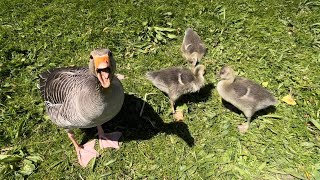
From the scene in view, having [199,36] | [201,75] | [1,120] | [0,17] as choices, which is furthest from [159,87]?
[0,17]

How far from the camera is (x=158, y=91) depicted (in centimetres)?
484

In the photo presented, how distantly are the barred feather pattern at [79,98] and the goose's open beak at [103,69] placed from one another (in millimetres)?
195

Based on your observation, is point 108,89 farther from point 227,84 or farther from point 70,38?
point 70,38

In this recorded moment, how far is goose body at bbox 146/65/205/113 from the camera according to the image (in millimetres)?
4367

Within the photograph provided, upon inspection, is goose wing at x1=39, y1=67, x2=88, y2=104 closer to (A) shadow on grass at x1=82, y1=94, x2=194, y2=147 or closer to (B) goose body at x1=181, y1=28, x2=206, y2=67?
(A) shadow on grass at x1=82, y1=94, x2=194, y2=147

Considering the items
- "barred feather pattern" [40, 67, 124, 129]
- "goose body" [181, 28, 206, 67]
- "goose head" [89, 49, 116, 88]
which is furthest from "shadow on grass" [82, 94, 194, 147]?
"goose head" [89, 49, 116, 88]

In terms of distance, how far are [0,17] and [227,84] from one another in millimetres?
4471

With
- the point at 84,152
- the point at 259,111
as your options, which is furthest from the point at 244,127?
the point at 84,152

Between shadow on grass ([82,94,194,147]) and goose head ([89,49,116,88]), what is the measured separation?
5.68 feet

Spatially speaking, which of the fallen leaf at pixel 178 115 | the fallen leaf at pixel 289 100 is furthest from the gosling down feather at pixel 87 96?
the fallen leaf at pixel 289 100

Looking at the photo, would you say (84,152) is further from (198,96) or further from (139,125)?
(198,96)

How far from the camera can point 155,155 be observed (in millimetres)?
4176

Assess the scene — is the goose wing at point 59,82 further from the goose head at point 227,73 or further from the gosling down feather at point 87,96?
the goose head at point 227,73

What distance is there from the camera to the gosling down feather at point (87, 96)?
279 centimetres
